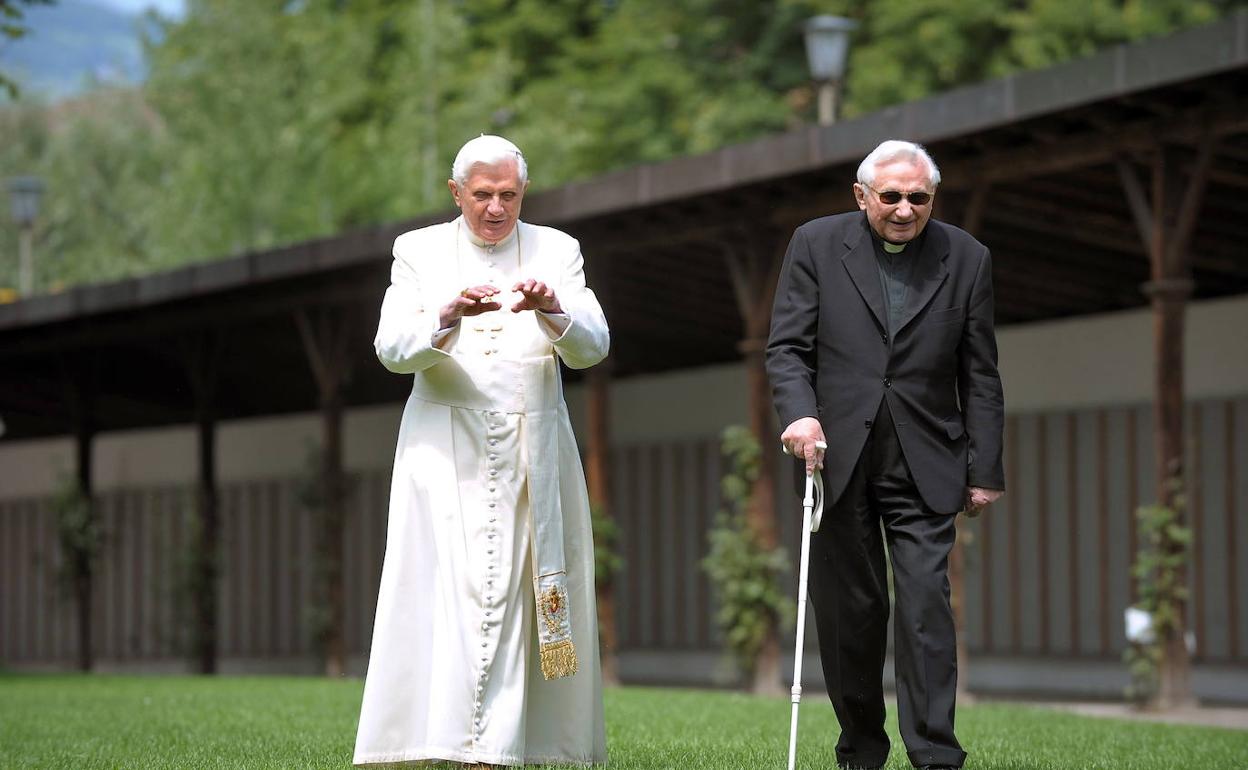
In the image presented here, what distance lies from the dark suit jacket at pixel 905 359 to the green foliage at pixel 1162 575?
5.71 meters

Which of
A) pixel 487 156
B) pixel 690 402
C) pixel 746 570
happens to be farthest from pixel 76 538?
pixel 487 156

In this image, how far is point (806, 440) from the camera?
16.9 ft

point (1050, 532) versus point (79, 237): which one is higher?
point (79, 237)

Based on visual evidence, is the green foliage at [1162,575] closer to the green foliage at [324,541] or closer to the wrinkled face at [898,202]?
the wrinkled face at [898,202]

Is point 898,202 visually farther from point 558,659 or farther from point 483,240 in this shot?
point 558,659

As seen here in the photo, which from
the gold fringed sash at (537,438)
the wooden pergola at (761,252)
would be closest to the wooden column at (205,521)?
the wooden pergola at (761,252)

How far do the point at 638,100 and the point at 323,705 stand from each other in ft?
68.0

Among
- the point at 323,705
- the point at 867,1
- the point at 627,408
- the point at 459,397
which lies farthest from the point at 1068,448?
the point at 867,1

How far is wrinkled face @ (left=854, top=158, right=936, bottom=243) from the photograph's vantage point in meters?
5.22

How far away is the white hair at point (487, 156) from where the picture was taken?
17.5 feet

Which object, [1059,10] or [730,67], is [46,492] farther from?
[1059,10]

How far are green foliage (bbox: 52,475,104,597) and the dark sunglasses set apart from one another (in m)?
15.5

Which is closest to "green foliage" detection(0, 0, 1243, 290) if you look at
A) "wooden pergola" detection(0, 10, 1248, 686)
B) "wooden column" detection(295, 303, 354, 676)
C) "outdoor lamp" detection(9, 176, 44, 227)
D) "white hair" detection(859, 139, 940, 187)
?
"outdoor lamp" detection(9, 176, 44, 227)

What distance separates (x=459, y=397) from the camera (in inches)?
218
